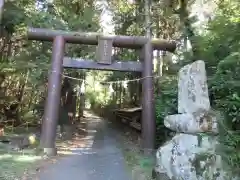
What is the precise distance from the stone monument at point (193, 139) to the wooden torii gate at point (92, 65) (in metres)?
3.44

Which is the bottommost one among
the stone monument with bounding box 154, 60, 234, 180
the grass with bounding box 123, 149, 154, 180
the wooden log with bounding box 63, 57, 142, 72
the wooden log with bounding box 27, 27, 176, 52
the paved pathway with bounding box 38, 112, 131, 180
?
the paved pathway with bounding box 38, 112, 131, 180

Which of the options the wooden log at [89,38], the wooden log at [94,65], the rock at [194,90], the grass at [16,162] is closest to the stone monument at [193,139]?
the rock at [194,90]

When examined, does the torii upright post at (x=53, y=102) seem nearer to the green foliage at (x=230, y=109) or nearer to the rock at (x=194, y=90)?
the rock at (x=194, y=90)

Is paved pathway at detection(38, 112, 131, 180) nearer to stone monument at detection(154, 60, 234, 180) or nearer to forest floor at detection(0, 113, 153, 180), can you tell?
forest floor at detection(0, 113, 153, 180)

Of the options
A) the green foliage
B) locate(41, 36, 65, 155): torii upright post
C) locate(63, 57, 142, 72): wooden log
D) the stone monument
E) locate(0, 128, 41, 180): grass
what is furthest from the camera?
locate(63, 57, 142, 72): wooden log

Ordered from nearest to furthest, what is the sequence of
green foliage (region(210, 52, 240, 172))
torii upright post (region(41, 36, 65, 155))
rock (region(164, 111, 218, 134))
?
green foliage (region(210, 52, 240, 172)), rock (region(164, 111, 218, 134)), torii upright post (region(41, 36, 65, 155))

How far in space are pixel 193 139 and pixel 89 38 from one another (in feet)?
18.9

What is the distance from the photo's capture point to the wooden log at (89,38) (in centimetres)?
977

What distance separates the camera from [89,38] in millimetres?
9969

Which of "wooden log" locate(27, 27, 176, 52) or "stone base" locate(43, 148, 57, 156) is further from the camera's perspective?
"wooden log" locate(27, 27, 176, 52)

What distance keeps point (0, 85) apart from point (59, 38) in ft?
20.3

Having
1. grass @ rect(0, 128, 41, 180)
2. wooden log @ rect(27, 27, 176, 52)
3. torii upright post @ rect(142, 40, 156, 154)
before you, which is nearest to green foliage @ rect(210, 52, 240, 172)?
torii upright post @ rect(142, 40, 156, 154)

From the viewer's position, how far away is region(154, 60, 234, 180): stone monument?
17.2ft

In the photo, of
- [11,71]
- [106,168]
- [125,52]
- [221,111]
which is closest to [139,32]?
[125,52]
